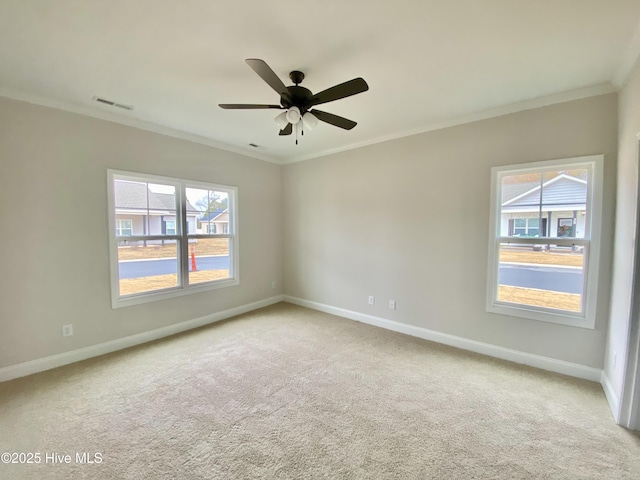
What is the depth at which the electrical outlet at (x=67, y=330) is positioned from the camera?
2770 millimetres

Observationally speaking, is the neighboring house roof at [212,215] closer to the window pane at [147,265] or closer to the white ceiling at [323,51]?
the window pane at [147,265]

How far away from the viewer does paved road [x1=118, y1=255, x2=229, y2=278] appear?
10.6ft

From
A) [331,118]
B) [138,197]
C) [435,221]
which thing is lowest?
[435,221]

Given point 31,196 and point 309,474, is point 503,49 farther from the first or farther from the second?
point 31,196

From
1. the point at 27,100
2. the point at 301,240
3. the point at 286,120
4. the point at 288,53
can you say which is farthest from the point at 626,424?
the point at 27,100

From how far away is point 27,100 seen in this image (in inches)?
99.0

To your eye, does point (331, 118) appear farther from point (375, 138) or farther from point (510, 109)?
point (510, 109)

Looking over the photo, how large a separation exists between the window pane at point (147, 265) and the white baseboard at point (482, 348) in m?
2.49

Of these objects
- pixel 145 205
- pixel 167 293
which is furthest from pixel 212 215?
pixel 167 293

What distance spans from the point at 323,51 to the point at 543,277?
3013mm

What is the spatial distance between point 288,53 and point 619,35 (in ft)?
7.32

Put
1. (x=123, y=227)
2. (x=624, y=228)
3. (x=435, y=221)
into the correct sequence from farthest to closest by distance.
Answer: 1. (x=435, y=221)
2. (x=123, y=227)
3. (x=624, y=228)

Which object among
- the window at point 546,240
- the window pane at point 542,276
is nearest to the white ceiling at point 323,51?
the window at point 546,240

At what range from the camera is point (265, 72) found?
5.45 ft
